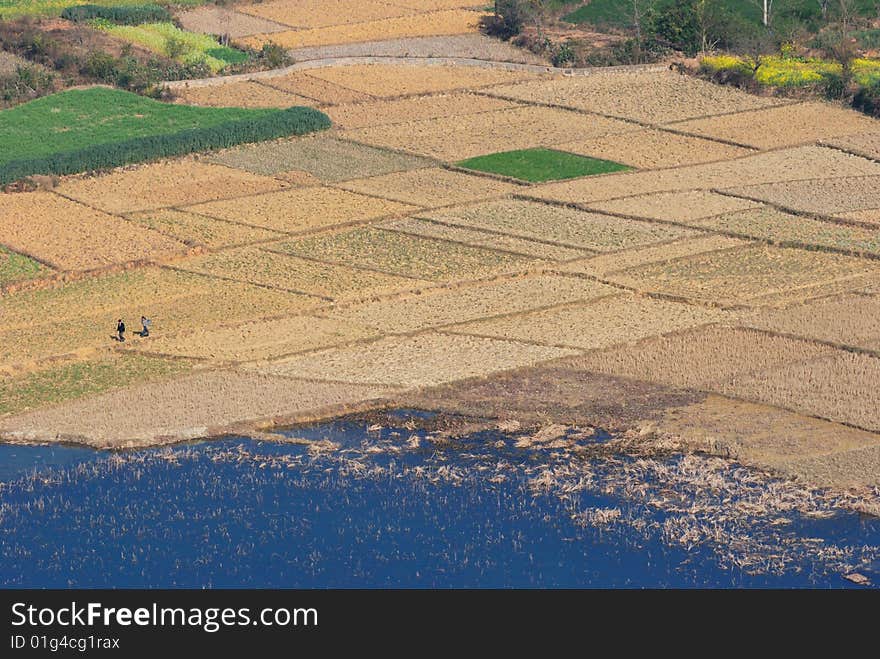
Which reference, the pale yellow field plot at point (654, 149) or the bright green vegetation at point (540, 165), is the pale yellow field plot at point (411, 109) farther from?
the bright green vegetation at point (540, 165)

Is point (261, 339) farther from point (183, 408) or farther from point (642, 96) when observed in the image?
point (642, 96)

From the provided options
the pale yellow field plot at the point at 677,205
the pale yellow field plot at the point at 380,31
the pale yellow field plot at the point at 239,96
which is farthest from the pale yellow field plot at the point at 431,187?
the pale yellow field plot at the point at 380,31

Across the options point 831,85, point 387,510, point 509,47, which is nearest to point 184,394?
point 387,510

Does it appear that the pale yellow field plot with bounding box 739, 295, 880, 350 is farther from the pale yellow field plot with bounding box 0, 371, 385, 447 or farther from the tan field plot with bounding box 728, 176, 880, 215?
the pale yellow field plot with bounding box 0, 371, 385, 447

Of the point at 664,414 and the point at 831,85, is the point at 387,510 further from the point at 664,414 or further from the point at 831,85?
the point at 831,85

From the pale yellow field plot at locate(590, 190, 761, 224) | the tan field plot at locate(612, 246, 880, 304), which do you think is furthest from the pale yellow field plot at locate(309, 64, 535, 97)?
the tan field plot at locate(612, 246, 880, 304)
